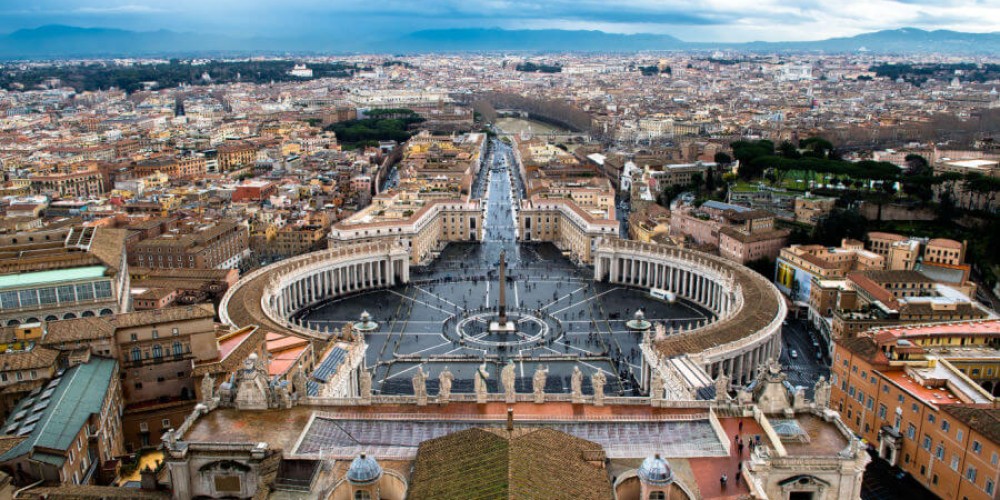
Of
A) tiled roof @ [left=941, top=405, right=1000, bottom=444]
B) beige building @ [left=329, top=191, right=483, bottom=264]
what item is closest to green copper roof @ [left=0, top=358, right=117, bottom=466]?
tiled roof @ [left=941, top=405, right=1000, bottom=444]

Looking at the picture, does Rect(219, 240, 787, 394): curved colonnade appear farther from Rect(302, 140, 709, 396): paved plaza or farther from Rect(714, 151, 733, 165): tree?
Rect(714, 151, 733, 165): tree

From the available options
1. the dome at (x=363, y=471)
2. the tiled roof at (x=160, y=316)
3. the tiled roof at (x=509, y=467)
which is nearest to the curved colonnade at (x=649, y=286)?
the tiled roof at (x=160, y=316)

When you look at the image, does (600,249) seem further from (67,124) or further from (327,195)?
(67,124)

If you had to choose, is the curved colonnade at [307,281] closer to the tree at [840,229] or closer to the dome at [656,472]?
the dome at [656,472]

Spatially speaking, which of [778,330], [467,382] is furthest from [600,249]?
[467,382]

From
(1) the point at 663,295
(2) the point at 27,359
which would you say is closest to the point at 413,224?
(1) the point at 663,295
